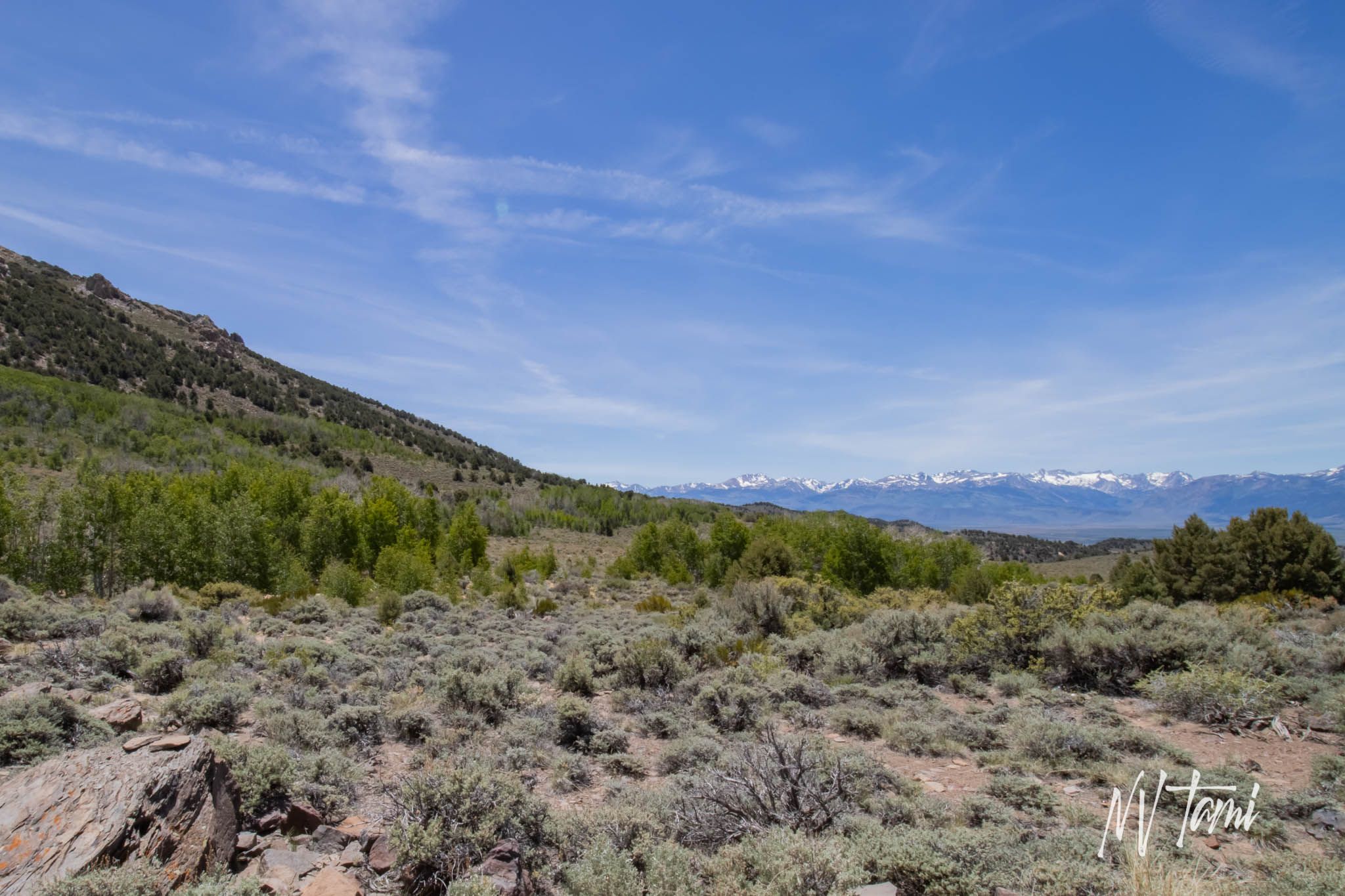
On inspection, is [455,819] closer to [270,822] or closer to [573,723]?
[270,822]

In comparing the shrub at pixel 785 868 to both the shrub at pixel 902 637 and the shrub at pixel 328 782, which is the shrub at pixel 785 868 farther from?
the shrub at pixel 902 637

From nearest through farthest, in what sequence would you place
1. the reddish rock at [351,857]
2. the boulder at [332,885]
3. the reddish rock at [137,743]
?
the boulder at [332,885] < the reddish rock at [351,857] < the reddish rock at [137,743]

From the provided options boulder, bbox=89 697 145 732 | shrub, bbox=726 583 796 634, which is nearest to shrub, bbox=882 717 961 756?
shrub, bbox=726 583 796 634

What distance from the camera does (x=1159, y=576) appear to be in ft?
90.3

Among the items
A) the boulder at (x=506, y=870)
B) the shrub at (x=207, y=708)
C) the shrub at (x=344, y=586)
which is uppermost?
the boulder at (x=506, y=870)

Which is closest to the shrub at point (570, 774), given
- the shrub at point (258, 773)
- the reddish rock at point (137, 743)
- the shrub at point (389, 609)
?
the shrub at point (258, 773)

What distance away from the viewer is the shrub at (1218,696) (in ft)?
28.6

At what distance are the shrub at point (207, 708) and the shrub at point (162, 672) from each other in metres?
1.33

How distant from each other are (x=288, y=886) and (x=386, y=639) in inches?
440

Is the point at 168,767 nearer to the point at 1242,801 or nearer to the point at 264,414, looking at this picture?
the point at 1242,801

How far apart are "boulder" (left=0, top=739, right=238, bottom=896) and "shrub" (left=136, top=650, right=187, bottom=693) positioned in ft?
20.3

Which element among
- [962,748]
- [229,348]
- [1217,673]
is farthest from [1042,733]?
[229,348]

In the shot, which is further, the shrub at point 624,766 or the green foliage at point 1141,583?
the green foliage at point 1141,583

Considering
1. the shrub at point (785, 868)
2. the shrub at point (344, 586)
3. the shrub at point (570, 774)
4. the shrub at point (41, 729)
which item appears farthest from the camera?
the shrub at point (344, 586)
